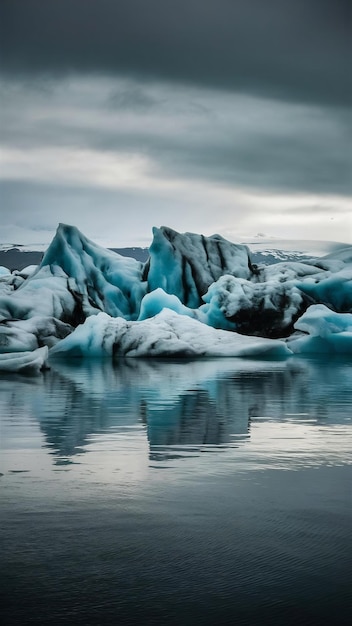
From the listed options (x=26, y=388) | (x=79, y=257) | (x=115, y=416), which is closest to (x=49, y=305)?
(x=79, y=257)

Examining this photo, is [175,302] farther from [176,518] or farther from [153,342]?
[176,518]

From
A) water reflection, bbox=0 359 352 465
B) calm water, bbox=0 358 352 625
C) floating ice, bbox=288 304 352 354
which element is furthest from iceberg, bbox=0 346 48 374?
floating ice, bbox=288 304 352 354

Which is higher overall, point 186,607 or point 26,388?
point 186,607

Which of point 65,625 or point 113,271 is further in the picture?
point 113,271

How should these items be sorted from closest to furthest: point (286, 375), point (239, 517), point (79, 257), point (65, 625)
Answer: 1. point (65, 625)
2. point (239, 517)
3. point (286, 375)
4. point (79, 257)

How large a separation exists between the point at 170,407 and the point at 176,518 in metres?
5.82

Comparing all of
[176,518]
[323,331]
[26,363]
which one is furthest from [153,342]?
[176,518]

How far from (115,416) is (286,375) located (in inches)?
322

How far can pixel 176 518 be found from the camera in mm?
4316

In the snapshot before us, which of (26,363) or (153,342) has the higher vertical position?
(26,363)

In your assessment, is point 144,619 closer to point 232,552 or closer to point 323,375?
point 232,552

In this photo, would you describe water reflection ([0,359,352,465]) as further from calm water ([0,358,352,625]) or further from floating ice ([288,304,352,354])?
floating ice ([288,304,352,354])

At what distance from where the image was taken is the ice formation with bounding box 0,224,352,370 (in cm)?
2453

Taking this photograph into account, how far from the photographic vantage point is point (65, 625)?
113 inches
